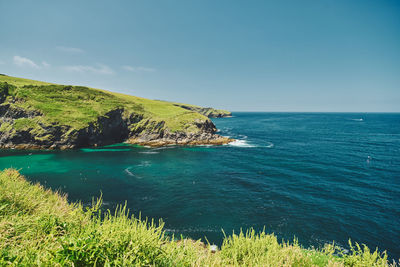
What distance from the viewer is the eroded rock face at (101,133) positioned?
202 feet

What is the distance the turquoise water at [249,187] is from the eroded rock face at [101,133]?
7.78m

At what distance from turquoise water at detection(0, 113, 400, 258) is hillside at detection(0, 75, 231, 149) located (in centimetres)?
949

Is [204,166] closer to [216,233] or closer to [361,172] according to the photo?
[216,233]

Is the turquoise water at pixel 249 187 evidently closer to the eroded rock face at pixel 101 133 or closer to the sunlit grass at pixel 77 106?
the eroded rock face at pixel 101 133

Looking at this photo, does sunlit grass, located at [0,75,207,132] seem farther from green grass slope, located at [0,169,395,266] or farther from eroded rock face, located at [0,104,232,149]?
green grass slope, located at [0,169,395,266]

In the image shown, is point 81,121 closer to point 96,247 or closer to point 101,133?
point 101,133

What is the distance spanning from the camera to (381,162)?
149 ft

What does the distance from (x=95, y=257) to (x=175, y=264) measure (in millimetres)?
3393

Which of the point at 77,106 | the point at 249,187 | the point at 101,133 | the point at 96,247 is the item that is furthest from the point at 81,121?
the point at 96,247

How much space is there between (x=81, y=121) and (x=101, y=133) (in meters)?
8.32

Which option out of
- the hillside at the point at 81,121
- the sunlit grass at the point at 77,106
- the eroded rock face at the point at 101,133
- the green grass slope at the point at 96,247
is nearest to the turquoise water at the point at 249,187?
the eroded rock face at the point at 101,133

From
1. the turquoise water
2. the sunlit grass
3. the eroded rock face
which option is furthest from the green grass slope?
the sunlit grass

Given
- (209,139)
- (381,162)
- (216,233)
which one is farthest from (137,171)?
(381,162)

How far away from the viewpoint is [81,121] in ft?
225
